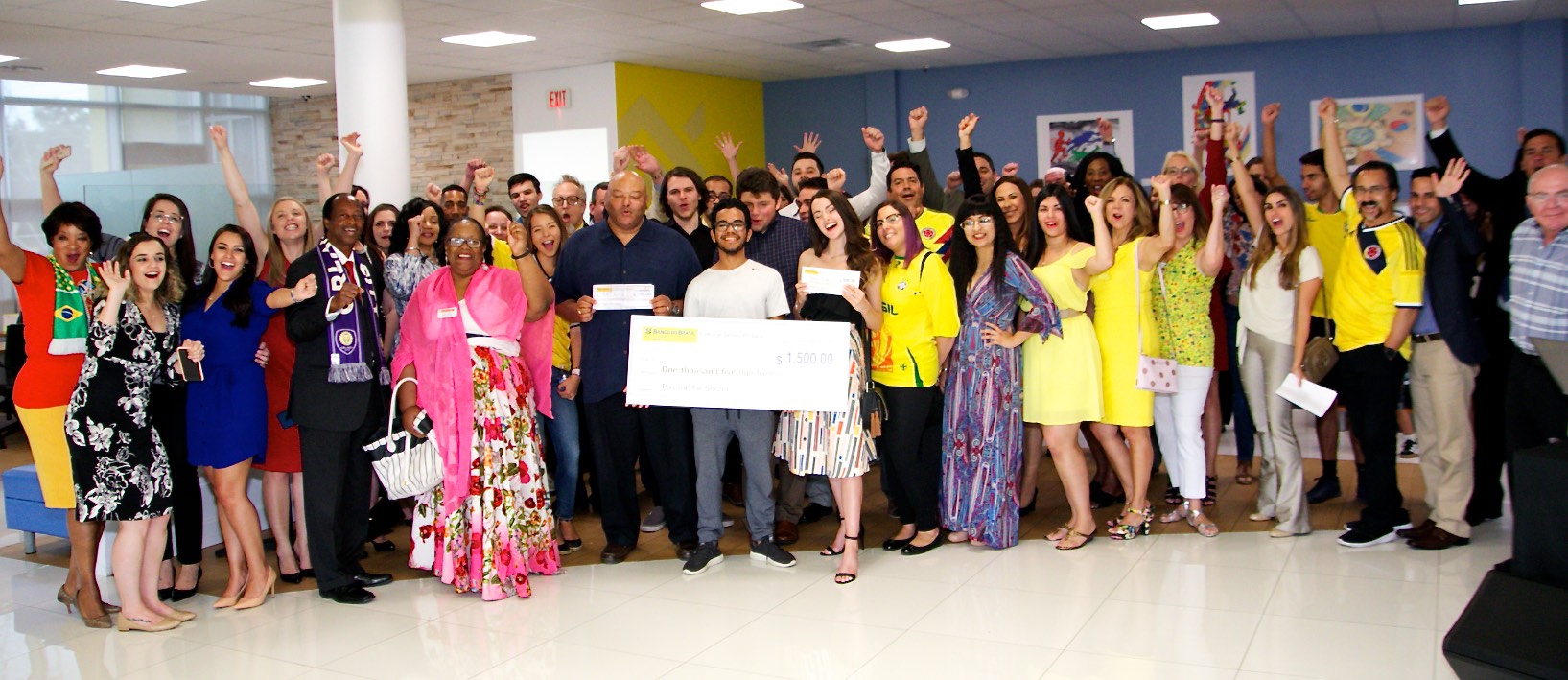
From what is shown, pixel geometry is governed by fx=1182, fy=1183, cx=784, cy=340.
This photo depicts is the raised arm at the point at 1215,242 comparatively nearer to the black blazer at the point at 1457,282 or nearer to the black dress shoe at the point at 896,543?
the black blazer at the point at 1457,282

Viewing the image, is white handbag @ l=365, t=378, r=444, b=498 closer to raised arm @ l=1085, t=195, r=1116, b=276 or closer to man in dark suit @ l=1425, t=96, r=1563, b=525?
raised arm @ l=1085, t=195, r=1116, b=276

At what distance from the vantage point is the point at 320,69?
12.4 metres

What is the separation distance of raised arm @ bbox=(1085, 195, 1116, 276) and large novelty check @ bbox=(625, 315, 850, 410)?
1.10 meters

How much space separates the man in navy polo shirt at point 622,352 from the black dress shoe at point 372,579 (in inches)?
35.6

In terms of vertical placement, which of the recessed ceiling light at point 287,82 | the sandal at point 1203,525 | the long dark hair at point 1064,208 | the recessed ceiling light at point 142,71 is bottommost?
the sandal at point 1203,525

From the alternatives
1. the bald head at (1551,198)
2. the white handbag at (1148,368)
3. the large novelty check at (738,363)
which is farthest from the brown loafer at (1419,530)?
the large novelty check at (738,363)

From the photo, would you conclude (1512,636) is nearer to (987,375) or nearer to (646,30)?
(987,375)

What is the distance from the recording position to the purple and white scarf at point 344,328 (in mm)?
4543

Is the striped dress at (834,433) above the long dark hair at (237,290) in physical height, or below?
below

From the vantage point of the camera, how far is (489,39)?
10.7m

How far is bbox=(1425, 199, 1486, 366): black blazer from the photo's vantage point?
4.71 m

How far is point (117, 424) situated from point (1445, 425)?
5.13m

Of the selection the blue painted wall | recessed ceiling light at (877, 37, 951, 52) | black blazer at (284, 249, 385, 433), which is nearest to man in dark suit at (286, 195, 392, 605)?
black blazer at (284, 249, 385, 433)

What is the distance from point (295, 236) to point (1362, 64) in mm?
10749
